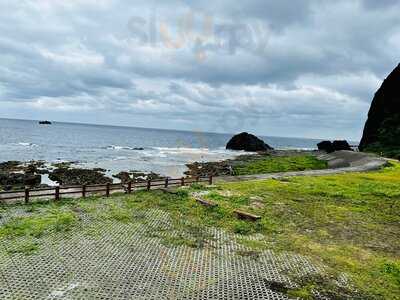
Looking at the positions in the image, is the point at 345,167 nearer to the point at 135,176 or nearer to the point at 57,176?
the point at 135,176

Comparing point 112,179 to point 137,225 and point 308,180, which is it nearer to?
point 308,180

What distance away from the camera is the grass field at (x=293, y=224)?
707 inches

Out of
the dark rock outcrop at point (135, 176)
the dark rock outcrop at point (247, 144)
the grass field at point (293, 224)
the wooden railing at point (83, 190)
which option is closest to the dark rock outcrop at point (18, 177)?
the dark rock outcrop at point (135, 176)

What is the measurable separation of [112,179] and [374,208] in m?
46.1

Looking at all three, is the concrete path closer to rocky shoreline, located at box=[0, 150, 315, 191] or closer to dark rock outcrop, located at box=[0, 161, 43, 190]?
rocky shoreline, located at box=[0, 150, 315, 191]

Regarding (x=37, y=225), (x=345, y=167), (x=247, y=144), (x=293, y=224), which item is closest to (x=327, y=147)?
(x=247, y=144)

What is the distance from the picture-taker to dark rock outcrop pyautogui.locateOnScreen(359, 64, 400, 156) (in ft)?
399

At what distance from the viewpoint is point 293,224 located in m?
27.0

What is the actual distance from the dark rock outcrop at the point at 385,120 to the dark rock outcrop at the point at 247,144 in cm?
4651

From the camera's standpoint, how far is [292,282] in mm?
16953

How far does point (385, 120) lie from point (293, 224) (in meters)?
122

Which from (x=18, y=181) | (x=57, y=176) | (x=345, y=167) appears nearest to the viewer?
(x=18, y=181)

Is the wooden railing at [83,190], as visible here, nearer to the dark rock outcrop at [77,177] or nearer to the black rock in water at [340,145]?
the dark rock outcrop at [77,177]

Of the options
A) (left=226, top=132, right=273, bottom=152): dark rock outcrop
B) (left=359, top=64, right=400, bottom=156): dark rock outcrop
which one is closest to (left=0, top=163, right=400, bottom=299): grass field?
(left=359, top=64, right=400, bottom=156): dark rock outcrop
